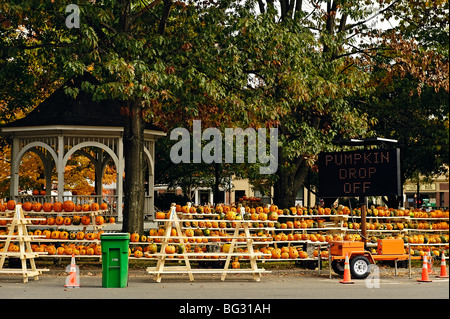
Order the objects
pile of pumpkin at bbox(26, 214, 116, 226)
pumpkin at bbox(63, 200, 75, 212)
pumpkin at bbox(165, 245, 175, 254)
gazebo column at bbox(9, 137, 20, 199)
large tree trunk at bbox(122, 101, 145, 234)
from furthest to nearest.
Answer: gazebo column at bbox(9, 137, 20, 199) → pumpkin at bbox(63, 200, 75, 212) → large tree trunk at bbox(122, 101, 145, 234) → pile of pumpkin at bbox(26, 214, 116, 226) → pumpkin at bbox(165, 245, 175, 254)

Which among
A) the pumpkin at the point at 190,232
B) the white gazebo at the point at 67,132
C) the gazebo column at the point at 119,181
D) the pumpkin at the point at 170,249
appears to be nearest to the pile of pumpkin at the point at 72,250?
the pumpkin at the point at 170,249

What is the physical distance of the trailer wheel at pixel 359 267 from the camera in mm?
15906

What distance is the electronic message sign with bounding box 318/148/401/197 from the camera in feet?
52.8

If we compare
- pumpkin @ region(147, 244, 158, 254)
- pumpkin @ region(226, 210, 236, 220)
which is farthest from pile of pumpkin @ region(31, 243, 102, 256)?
pumpkin @ region(226, 210, 236, 220)

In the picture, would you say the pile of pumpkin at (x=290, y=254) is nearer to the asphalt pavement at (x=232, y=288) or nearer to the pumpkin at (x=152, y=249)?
the asphalt pavement at (x=232, y=288)

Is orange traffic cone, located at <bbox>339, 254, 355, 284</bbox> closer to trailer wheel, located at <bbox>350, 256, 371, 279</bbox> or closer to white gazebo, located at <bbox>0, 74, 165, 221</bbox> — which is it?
trailer wheel, located at <bbox>350, 256, 371, 279</bbox>

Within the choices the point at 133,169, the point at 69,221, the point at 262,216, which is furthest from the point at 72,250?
the point at 262,216

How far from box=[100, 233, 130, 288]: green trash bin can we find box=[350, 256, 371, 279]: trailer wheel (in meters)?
5.24

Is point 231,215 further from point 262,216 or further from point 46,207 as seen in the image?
point 46,207

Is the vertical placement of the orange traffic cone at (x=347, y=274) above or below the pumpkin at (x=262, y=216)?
below

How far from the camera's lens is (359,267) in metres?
16.0

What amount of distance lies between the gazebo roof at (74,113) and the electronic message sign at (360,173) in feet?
34.1

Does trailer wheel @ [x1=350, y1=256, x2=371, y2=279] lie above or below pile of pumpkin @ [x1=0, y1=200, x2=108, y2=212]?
A: below

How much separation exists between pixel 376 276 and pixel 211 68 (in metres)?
6.98
